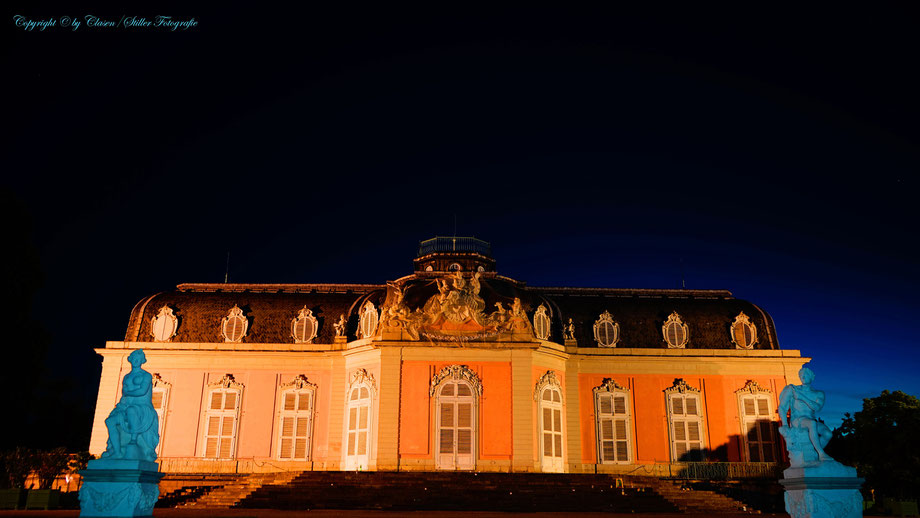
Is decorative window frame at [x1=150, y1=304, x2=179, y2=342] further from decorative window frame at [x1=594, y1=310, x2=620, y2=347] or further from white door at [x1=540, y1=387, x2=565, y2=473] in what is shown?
decorative window frame at [x1=594, y1=310, x2=620, y2=347]

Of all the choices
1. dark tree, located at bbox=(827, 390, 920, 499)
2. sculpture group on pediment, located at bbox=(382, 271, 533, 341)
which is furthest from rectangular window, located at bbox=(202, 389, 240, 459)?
dark tree, located at bbox=(827, 390, 920, 499)

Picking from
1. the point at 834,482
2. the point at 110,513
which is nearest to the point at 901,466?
the point at 834,482

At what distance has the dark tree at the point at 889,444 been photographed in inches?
1087

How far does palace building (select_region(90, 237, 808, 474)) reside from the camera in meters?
26.5

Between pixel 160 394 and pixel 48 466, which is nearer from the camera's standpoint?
pixel 48 466

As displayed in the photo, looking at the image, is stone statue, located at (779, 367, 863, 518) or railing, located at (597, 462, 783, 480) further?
railing, located at (597, 462, 783, 480)

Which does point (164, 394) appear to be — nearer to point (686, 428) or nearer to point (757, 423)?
point (686, 428)

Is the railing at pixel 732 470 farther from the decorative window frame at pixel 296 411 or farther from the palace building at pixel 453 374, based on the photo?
the decorative window frame at pixel 296 411

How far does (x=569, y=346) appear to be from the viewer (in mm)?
30125

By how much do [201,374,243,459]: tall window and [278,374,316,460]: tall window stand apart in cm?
177

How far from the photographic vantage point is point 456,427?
1033 inches

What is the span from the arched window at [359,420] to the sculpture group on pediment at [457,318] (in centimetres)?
221

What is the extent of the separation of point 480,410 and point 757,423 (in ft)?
37.2

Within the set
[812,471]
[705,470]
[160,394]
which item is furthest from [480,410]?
[812,471]
